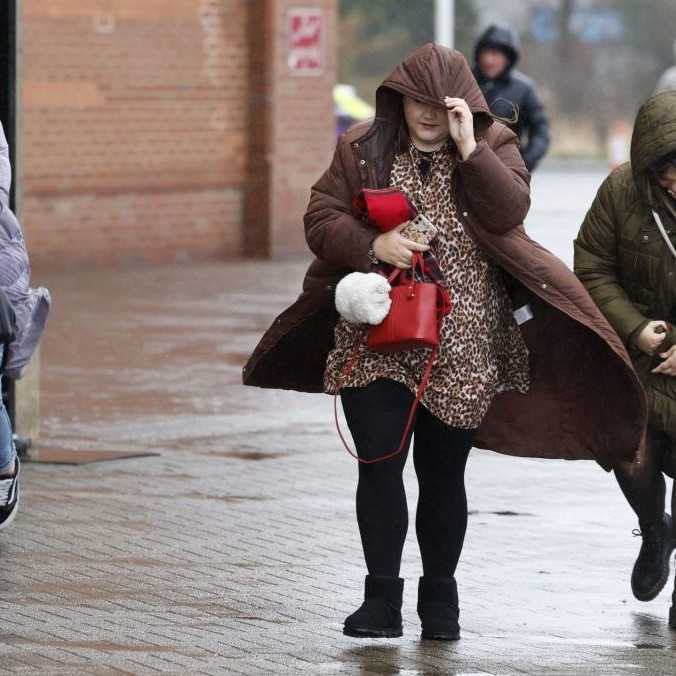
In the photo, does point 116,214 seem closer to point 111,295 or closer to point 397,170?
point 111,295

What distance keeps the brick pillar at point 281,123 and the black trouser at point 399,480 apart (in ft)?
47.6

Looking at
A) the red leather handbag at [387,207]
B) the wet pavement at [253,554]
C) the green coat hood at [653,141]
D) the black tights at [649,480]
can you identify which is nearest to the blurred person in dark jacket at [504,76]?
the wet pavement at [253,554]

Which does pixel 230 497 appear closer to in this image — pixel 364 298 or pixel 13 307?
pixel 13 307

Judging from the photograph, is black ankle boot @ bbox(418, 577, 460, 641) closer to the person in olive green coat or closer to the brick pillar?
the person in olive green coat

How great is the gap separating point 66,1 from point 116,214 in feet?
6.71

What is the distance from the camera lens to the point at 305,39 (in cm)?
2070

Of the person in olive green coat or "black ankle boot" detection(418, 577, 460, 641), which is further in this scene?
A: the person in olive green coat

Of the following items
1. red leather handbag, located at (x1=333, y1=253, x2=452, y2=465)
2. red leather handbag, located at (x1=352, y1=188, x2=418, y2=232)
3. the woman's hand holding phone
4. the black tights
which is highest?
red leather handbag, located at (x1=352, y1=188, x2=418, y2=232)

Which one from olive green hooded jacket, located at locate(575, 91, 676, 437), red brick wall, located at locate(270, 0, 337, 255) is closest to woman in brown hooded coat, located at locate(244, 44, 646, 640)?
olive green hooded jacket, located at locate(575, 91, 676, 437)

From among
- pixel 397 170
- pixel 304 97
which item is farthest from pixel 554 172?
pixel 397 170

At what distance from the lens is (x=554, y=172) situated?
41.5m

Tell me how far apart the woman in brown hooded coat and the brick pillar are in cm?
1444

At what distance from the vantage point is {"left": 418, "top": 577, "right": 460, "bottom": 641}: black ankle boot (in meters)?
5.97

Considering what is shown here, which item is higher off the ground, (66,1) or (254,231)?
(66,1)
